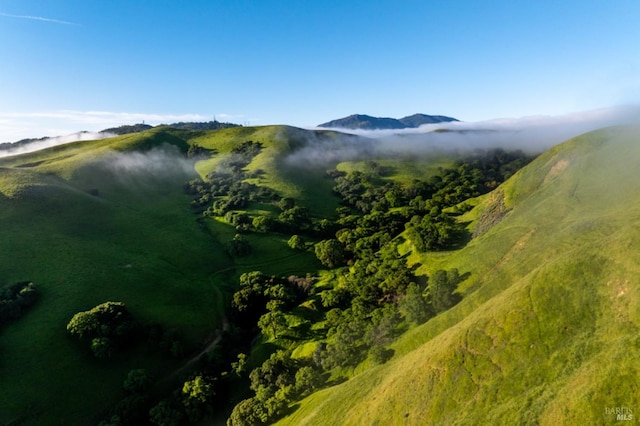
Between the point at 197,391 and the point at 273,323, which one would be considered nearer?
the point at 197,391

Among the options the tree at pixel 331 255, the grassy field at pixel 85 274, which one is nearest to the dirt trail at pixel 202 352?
the grassy field at pixel 85 274

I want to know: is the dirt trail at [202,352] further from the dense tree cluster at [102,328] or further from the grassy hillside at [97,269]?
the dense tree cluster at [102,328]

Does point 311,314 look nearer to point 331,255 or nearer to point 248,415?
point 331,255

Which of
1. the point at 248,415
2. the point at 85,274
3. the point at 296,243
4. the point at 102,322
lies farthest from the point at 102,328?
the point at 296,243

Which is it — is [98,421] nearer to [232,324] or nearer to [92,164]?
[232,324]

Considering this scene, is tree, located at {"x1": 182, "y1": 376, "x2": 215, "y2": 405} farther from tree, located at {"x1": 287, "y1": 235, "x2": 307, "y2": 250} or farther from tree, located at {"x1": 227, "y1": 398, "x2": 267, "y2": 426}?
tree, located at {"x1": 287, "y1": 235, "x2": 307, "y2": 250}

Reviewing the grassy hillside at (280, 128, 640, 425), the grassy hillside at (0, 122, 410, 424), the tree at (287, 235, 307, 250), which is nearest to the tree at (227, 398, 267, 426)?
the grassy hillside at (280, 128, 640, 425)
